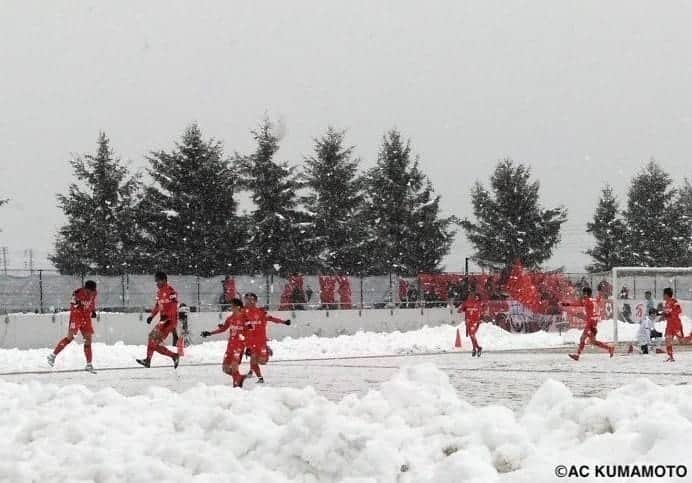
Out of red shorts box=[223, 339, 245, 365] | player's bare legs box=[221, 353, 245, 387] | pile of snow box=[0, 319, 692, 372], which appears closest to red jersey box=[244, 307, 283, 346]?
red shorts box=[223, 339, 245, 365]

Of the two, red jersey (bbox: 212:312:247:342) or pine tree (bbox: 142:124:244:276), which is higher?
pine tree (bbox: 142:124:244:276)

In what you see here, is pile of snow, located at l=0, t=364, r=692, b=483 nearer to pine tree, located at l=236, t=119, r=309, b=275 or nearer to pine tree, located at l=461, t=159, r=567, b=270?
pine tree, located at l=236, t=119, r=309, b=275

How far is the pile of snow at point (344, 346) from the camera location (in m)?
24.8

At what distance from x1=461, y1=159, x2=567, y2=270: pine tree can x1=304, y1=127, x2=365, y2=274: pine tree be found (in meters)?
11.9

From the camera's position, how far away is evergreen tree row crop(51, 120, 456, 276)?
5059 cm

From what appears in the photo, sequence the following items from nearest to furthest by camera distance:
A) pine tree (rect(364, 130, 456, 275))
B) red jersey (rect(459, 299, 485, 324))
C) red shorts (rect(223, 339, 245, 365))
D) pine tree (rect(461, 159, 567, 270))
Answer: red shorts (rect(223, 339, 245, 365)) → red jersey (rect(459, 299, 485, 324)) → pine tree (rect(364, 130, 456, 275)) → pine tree (rect(461, 159, 567, 270))

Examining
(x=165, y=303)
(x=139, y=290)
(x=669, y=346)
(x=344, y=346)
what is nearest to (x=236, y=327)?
(x=165, y=303)

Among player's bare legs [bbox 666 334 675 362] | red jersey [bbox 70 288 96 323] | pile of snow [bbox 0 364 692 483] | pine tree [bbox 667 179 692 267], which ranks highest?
pine tree [bbox 667 179 692 267]

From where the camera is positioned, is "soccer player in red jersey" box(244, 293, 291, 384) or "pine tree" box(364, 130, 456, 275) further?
"pine tree" box(364, 130, 456, 275)

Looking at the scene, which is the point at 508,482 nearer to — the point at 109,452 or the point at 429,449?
the point at 429,449

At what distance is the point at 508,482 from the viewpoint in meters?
6.45

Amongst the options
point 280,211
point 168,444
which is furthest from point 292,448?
point 280,211

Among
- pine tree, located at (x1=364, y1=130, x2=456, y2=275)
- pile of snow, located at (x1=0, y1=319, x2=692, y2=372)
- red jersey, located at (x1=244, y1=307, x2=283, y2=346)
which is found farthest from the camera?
pine tree, located at (x1=364, y1=130, x2=456, y2=275)

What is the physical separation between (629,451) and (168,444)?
342cm
